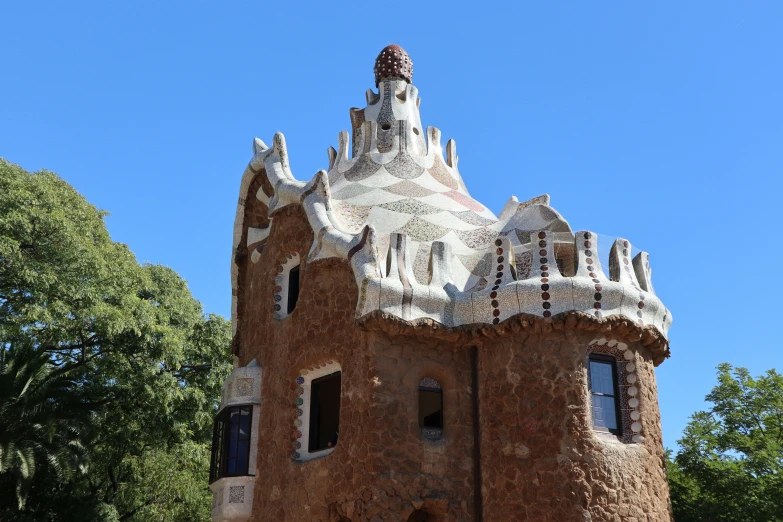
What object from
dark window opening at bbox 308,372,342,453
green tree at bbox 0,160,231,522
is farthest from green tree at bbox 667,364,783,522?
green tree at bbox 0,160,231,522

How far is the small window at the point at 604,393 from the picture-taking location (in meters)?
10.7

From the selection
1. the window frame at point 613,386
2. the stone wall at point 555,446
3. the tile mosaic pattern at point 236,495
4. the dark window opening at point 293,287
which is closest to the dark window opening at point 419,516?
the stone wall at point 555,446

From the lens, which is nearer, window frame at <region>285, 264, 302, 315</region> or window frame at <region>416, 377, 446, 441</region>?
window frame at <region>416, 377, 446, 441</region>

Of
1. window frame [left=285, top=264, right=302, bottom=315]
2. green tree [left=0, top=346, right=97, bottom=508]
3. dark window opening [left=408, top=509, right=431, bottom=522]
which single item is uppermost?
window frame [left=285, top=264, right=302, bottom=315]

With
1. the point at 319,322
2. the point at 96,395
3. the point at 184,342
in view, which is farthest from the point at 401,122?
the point at 96,395

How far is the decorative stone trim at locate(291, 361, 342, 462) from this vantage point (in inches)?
454

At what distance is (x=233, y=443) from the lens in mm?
12430

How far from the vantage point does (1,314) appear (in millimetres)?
16391

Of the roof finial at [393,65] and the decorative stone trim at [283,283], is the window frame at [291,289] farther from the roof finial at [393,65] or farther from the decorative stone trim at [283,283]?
the roof finial at [393,65]

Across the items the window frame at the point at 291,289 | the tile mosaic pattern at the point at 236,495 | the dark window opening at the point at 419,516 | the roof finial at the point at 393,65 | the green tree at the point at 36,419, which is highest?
the roof finial at the point at 393,65

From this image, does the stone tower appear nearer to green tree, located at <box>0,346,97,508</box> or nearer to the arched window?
the arched window

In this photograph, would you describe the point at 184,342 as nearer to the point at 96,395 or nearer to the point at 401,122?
the point at 96,395

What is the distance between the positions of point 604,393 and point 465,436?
182cm

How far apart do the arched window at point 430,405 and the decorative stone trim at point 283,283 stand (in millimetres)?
2645
